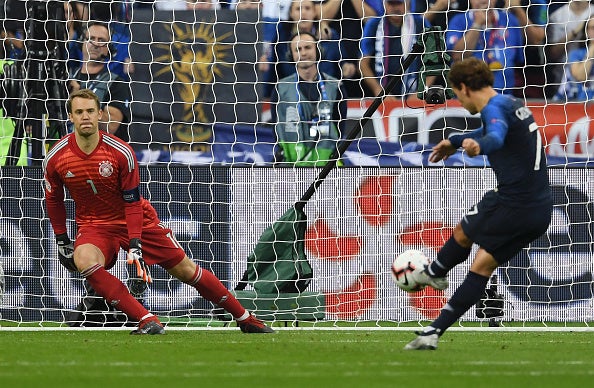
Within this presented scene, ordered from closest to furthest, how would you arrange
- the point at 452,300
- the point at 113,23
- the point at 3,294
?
the point at 452,300 → the point at 3,294 → the point at 113,23

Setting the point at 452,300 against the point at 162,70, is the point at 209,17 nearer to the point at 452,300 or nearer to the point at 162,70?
the point at 162,70

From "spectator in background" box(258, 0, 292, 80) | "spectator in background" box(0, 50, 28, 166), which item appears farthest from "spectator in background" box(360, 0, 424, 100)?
"spectator in background" box(0, 50, 28, 166)

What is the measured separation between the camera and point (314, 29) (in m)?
11.9

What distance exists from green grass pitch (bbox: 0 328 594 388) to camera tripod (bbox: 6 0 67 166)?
2640mm

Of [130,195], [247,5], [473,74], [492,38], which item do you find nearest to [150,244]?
[130,195]

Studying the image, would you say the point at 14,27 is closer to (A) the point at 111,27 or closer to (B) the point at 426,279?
(A) the point at 111,27

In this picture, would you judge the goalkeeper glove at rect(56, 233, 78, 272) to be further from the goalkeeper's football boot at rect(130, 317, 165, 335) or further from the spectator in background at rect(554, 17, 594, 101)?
the spectator in background at rect(554, 17, 594, 101)

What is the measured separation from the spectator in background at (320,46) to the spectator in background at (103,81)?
5.32ft

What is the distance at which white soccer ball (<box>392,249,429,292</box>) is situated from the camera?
24.1 feet

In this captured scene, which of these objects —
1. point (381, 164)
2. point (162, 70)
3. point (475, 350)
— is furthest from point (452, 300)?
point (162, 70)

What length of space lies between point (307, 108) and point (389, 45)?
1.16m

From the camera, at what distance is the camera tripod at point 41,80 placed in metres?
10.8

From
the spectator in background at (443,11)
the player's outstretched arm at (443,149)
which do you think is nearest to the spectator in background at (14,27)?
the spectator in background at (443,11)

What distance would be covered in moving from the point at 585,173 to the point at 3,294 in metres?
5.81
